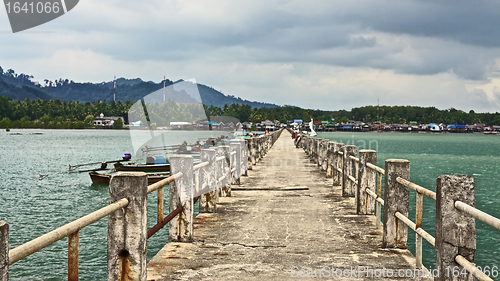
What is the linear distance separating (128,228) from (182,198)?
2260 mm

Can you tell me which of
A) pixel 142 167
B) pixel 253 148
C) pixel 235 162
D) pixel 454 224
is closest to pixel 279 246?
pixel 454 224

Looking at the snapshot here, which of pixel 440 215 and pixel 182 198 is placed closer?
pixel 440 215

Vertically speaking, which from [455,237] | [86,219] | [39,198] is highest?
[86,219]

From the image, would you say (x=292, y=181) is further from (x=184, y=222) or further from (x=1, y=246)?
(x=1, y=246)

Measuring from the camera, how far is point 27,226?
66.8 feet

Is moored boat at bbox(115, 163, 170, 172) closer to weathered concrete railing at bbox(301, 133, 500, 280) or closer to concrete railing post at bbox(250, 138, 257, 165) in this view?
concrete railing post at bbox(250, 138, 257, 165)

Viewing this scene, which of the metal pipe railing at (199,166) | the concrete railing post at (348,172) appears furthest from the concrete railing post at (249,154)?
the metal pipe railing at (199,166)

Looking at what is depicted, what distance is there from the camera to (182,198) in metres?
6.66

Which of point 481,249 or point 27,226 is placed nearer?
point 481,249

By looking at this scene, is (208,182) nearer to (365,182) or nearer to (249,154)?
(365,182)

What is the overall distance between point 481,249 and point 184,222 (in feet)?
48.9

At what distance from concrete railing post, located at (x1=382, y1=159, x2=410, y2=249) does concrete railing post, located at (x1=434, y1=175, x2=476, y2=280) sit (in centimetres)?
224

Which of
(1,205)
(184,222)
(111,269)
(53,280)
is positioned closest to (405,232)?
(184,222)

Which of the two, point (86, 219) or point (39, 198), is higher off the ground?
point (86, 219)
